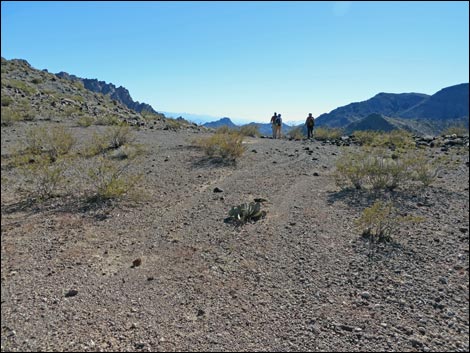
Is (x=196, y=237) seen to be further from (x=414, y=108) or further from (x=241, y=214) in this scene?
(x=414, y=108)

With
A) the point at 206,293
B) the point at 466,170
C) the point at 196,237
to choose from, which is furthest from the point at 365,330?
the point at 466,170

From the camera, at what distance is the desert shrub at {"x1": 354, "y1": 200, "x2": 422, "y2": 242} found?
6699 millimetres

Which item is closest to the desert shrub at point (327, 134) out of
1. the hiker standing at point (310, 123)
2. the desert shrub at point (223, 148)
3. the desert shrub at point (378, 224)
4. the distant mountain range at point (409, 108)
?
the hiker standing at point (310, 123)

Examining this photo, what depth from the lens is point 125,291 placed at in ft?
15.9

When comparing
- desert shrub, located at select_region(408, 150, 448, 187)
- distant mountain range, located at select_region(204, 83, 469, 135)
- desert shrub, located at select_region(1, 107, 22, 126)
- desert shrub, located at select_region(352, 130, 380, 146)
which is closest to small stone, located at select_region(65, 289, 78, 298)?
desert shrub, located at select_region(1, 107, 22, 126)

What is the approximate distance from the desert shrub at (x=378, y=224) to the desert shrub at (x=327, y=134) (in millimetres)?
16584

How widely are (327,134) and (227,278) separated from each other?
66.9 ft

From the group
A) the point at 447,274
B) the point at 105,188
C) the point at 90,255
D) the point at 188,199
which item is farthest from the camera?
the point at 188,199

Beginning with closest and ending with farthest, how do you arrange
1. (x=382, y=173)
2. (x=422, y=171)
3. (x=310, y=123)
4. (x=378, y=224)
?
(x=378, y=224) < (x=382, y=173) < (x=422, y=171) < (x=310, y=123)

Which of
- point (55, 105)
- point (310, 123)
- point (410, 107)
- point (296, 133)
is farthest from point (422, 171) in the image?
point (410, 107)

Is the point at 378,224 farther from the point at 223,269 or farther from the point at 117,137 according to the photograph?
the point at 117,137

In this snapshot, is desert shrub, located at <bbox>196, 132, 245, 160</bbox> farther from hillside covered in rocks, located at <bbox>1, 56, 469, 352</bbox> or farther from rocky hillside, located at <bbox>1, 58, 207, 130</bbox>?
rocky hillside, located at <bbox>1, 58, 207, 130</bbox>

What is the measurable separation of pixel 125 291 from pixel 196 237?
215 cm

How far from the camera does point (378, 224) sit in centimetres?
710
